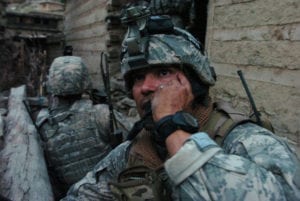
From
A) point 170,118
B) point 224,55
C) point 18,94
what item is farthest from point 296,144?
point 18,94

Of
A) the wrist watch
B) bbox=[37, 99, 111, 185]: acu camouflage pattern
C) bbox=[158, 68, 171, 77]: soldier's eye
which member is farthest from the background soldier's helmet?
the wrist watch

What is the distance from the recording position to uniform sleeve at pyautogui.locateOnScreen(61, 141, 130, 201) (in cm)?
192

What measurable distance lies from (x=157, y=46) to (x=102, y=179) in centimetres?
67

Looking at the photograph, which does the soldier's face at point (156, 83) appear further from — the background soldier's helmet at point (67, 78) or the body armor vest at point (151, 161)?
the background soldier's helmet at point (67, 78)

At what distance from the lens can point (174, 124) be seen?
1406 millimetres

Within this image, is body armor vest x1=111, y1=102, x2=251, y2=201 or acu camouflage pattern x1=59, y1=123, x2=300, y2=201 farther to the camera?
body armor vest x1=111, y1=102, x2=251, y2=201

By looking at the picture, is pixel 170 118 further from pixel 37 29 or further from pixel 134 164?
pixel 37 29

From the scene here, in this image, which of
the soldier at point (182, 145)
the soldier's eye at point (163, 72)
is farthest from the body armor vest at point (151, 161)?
the soldier's eye at point (163, 72)

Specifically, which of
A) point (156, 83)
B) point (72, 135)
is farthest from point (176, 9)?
point (156, 83)

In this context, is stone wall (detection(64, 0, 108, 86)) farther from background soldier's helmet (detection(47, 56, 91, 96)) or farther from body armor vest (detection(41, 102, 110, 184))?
body armor vest (detection(41, 102, 110, 184))

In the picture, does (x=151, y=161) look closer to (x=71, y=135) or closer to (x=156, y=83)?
(x=156, y=83)

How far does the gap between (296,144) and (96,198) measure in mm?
2233

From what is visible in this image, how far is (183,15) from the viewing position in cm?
621

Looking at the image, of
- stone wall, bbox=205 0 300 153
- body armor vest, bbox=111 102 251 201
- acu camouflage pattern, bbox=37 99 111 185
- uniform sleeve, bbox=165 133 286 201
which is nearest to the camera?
uniform sleeve, bbox=165 133 286 201
